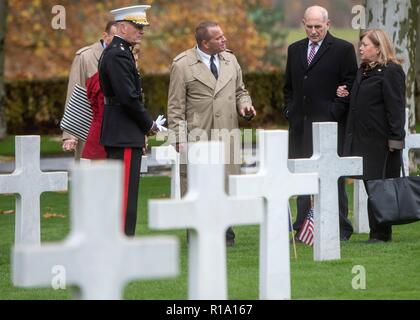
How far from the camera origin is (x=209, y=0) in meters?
40.7

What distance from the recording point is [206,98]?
10914mm

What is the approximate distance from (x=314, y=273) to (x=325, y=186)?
837 millimetres

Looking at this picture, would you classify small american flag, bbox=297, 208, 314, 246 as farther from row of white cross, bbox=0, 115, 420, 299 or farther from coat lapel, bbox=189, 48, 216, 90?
row of white cross, bbox=0, 115, 420, 299

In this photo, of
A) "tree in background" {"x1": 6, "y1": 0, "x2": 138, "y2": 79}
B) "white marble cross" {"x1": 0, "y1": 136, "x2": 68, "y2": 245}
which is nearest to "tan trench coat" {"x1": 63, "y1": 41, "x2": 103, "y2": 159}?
"white marble cross" {"x1": 0, "y1": 136, "x2": 68, "y2": 245}

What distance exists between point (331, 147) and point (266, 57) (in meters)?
38.0

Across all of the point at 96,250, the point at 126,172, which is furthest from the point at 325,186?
the point at 96,250

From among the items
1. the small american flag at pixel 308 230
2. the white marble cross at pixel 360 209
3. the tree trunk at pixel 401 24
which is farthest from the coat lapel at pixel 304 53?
the tree trunk at pixel 401 24

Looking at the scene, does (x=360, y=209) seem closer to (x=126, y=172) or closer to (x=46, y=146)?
(x=126, y=172)

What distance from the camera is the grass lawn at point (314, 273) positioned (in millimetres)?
8242

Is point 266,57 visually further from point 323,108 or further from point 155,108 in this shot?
point 323,108

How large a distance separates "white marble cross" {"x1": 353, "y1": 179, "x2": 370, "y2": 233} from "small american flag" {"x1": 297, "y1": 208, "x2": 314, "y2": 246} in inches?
42.2

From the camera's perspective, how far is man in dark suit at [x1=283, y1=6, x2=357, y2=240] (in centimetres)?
1114
